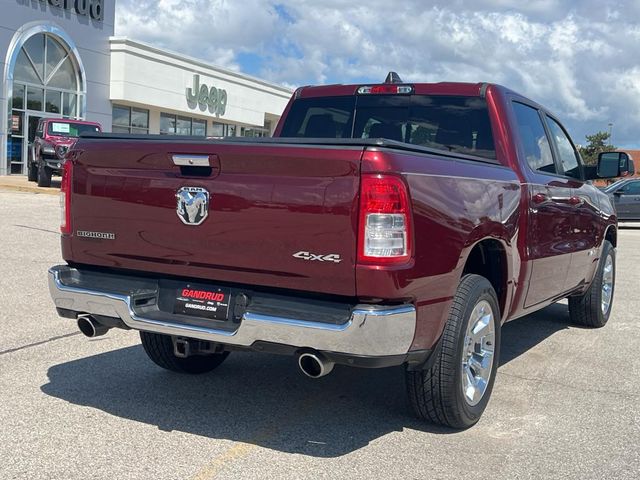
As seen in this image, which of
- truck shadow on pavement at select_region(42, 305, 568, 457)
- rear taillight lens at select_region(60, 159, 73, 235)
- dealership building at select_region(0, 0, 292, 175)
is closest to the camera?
truck shadow on pavement at select_region(42, 305, 568, 457)

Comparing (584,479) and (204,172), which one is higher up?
(204,172)

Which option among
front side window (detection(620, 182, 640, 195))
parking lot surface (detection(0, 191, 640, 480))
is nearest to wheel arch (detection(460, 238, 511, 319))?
parking lot surface (detection(0, 191, 640, 480))

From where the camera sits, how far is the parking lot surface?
12.4 ft

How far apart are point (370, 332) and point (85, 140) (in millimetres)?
2060

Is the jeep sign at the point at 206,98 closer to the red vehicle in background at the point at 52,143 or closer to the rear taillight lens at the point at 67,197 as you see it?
the red vehicle in background at the point at 52,143

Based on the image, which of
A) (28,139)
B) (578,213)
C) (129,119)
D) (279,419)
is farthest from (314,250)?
(129,119)

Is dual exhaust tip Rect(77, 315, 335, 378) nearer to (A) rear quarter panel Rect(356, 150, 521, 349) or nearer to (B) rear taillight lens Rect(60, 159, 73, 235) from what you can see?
(A) rear quarter panel Rect(356, 150, 521, 349)

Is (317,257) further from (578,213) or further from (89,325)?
(578,213)

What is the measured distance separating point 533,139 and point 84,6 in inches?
1056

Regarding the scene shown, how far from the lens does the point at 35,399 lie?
4574 mm

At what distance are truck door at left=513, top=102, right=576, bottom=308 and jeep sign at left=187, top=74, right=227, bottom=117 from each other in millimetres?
29981

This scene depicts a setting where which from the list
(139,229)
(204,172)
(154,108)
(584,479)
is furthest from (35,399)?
(154,108)

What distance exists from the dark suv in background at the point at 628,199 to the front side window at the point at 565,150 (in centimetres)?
1724

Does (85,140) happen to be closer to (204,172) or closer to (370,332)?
(204,172)
